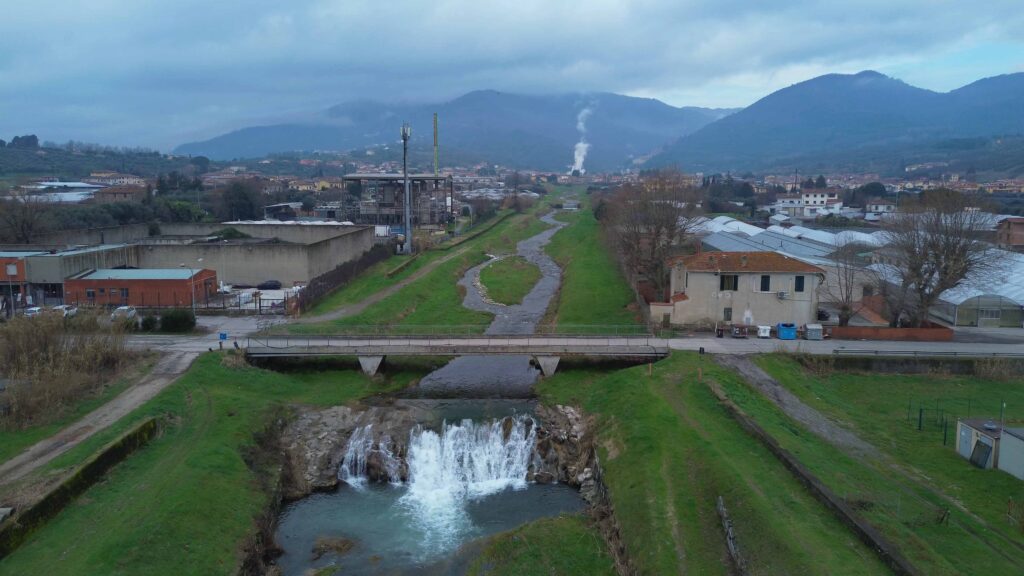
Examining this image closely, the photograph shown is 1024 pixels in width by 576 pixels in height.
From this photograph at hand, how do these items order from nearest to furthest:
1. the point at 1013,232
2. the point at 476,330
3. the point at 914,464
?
1. the point at 914,464
2. the point at 476,330
3. the point at 1013,232

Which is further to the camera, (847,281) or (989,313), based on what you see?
(989,313)

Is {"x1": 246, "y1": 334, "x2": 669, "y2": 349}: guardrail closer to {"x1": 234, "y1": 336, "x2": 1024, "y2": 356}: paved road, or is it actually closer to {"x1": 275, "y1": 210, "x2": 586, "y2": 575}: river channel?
{"x1": 234, "y1": 336, "x2": 1024, "y2": 356}: paved road

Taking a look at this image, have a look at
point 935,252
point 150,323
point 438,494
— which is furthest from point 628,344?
point 150,323

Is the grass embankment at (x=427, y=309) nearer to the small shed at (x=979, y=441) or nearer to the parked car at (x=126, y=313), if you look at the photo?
the parked car at (x=126, y=313)

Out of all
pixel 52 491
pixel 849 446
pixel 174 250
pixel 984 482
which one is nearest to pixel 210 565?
pixel 52 491

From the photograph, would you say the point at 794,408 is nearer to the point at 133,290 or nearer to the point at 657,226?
the point at 657,226

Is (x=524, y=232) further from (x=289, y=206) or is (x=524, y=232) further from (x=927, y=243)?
(x=927, y=243)

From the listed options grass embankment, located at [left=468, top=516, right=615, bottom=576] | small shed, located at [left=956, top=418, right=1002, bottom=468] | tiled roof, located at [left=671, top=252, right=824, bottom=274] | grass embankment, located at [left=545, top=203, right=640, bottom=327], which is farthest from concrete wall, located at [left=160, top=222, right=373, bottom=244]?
small shed, located at [left=956, top=418, right=1002, bottom=468]

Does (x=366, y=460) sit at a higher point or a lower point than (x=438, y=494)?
higher
